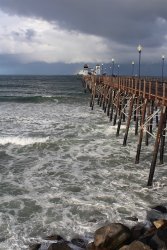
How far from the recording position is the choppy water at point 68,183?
13664 mm

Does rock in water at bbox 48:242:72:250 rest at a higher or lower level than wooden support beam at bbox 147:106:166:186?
lower

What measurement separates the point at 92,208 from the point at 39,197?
9.07 ft

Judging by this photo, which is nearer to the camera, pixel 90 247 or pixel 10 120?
pixel 90 247

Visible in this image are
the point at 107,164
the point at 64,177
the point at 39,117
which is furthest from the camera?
the point at 39,117

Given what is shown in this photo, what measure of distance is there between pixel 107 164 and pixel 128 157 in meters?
1.99

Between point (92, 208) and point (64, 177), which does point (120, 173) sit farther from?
point (92, 208)

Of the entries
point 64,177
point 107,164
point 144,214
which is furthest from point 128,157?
point 144,214

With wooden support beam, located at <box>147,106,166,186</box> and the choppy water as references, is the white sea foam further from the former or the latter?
wooden support beam, located at <box>147,106,166,186</box>

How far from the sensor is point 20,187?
17703 millimetres

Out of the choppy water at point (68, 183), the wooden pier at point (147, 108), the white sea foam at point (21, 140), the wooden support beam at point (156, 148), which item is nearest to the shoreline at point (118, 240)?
the choppy water at point (68, 183)

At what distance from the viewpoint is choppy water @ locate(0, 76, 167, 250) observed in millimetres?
13664

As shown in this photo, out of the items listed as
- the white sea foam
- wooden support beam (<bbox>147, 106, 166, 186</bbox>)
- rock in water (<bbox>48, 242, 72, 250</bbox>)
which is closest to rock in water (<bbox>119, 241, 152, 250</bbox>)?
rock in water (<bbox>48, 242, 72, 250</bbox>)

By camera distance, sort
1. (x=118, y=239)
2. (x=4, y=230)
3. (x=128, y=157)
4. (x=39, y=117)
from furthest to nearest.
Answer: (x=39, y=117), (x=128, y=157), (x=4, y=230), (x=118, y=239)

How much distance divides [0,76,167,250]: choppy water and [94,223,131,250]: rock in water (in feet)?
4.21
